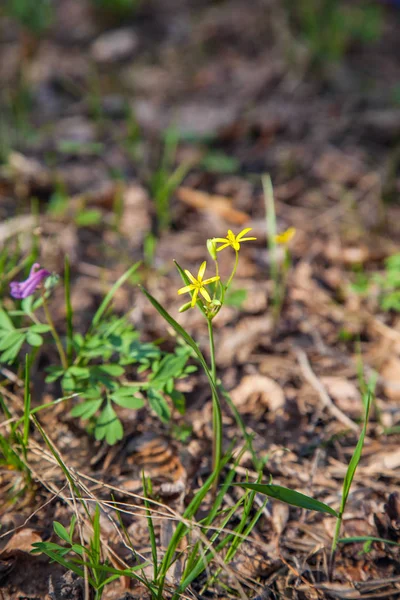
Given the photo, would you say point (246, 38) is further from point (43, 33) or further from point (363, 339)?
point (363, 339)

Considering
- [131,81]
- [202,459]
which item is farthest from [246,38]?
[202,459]

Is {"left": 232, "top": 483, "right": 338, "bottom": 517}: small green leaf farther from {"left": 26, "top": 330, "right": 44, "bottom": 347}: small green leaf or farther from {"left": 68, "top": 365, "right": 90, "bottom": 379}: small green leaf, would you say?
{"left": 26, "top": 330, "right": 44, "bottom": 347}: small green leaf

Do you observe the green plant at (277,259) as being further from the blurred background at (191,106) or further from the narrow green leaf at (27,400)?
the narrow green leaf at (27,400)

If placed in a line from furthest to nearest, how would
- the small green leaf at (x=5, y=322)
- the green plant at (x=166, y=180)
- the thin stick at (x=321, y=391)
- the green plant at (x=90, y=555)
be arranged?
1. the green plant at (x=166, y=180)
2. the thin stick at (x=321, y=391)
3. the small green leaf at (x=5, y=322)
4. the green plant at (x=90, y=555)

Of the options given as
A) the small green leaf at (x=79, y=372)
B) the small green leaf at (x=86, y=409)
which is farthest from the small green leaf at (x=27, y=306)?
the small green leaf at (x=86, y=409)

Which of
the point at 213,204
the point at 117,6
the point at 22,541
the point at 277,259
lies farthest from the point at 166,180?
the point at 117,6
